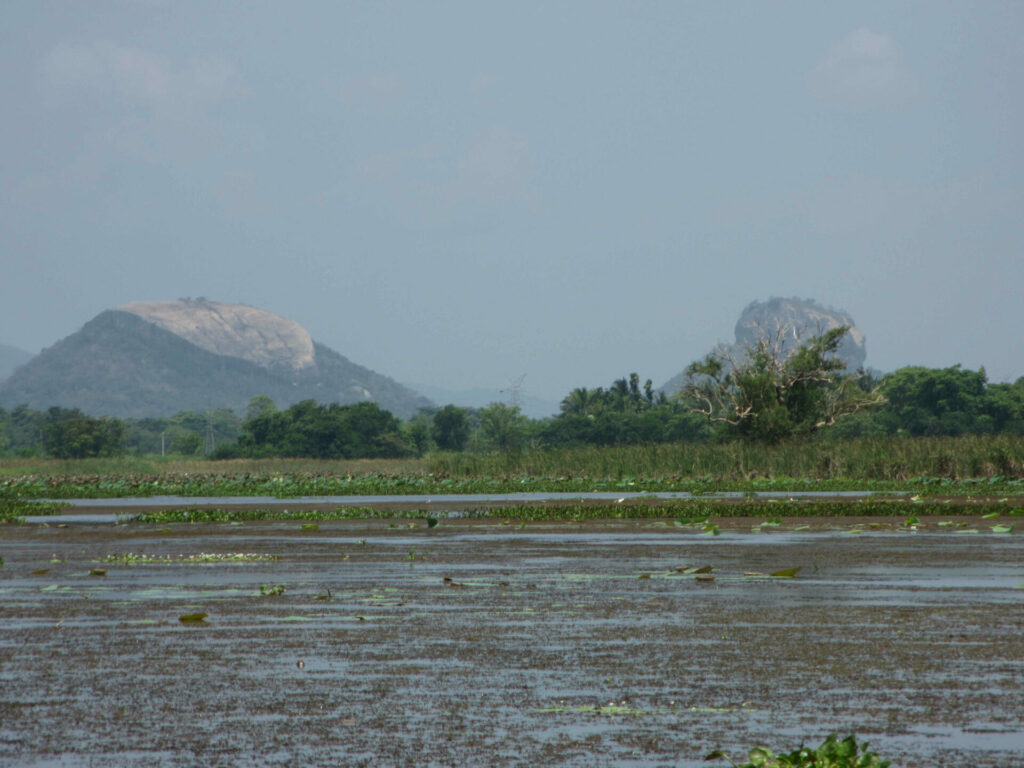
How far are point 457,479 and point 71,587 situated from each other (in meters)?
39.9

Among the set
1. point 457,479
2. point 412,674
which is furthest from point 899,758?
point 457,479

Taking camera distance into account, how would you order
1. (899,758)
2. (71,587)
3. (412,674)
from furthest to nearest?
(71,587) → (412,674) → (899,758)

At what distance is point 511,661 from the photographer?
33.9ft

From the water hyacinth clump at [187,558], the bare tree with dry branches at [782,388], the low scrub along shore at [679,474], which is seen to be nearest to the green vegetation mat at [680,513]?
the water hyacinth clump at [187,558]

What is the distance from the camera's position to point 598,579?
1662cm

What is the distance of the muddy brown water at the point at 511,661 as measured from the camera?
7.56m

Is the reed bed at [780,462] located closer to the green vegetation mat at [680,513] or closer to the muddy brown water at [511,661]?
the green vegetation mat at [680,513]

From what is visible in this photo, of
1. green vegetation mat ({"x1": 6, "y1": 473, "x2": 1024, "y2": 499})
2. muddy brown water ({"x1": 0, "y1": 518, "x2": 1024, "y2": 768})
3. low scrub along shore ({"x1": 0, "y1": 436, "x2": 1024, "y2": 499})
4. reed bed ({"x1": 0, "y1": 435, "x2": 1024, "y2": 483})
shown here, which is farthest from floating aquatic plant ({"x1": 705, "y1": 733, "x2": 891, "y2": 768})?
reed bed ({"x1": 0, "y1": 435, "x2": 1024, "y2": 483})

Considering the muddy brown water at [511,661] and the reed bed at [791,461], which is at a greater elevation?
the reed bed at [791,461]

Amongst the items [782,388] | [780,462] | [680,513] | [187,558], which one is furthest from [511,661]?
[782,388]

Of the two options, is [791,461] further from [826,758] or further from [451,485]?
[826,758]

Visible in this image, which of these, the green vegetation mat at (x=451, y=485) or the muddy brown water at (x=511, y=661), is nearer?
the muddy brown water at (x=511, y=661)

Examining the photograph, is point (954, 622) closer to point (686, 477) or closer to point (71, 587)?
point (71, 587)

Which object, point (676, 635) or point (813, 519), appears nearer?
point (676, 635)
